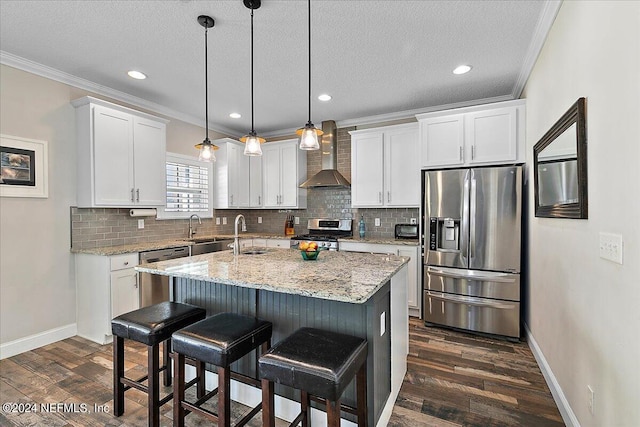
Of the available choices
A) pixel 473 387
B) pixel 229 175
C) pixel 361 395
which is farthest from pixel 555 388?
pixel 229 175

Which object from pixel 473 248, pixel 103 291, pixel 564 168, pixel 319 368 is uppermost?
pixel 564 168

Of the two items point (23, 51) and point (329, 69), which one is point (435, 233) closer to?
point (329, 69)

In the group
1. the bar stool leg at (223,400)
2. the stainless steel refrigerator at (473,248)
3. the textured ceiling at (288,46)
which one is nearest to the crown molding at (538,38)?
the textured ceiling at (288,46)

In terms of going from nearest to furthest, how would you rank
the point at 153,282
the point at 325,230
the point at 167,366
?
the point at 167,366 → the point at 153,282 → the point at 325,230

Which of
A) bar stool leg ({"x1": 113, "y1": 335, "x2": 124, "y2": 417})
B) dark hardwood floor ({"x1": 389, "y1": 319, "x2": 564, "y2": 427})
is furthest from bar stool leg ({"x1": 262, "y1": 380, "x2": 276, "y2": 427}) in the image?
bar stool leg ({"x1": 113, "y1": 335, "x2": 124, "y2": 417})

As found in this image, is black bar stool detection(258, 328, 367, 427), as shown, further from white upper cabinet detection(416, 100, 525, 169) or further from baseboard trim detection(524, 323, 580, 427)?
white upper cabinet detection(416, 100, 525, 169)

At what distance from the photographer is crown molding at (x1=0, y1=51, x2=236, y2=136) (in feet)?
9.28

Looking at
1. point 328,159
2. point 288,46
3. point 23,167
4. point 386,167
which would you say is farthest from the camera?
point 328,159

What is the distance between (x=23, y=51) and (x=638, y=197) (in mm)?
4401

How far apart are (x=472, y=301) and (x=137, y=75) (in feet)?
14.2

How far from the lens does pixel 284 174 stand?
16.8 ft

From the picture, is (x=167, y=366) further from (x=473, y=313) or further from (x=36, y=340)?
(x=473, y=313)

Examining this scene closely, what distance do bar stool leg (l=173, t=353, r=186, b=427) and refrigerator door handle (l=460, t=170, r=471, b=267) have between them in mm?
2896

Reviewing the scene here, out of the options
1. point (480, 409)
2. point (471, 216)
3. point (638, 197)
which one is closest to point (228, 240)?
point (471, 216)
